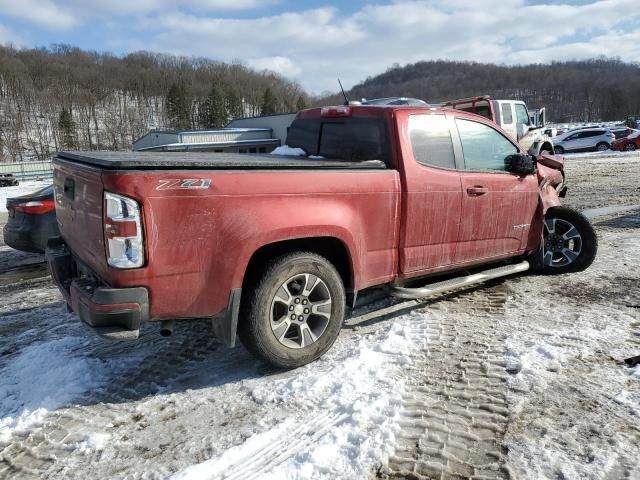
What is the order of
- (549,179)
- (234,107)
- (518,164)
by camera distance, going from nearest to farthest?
(518,164), (549,179), (234,107)

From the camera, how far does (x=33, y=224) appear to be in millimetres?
7281

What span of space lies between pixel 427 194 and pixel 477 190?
681mm

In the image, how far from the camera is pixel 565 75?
525ft

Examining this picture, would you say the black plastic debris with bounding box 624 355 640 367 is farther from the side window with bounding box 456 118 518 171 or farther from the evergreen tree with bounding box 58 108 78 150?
the evergreen tree with bounding box 58 108 78 150

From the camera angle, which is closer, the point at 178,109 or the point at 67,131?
the point at 67,131

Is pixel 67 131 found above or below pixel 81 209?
above

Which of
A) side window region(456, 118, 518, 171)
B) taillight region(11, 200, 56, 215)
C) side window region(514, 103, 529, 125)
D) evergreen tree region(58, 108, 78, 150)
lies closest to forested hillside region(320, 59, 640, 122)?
evergreen tree region(58, 108, 78, 150)

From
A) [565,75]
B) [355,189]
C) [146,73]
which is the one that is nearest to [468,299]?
[355,189]

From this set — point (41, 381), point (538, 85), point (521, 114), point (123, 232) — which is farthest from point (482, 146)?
point (538, 85)

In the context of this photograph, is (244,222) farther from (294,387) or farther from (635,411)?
(635,411)

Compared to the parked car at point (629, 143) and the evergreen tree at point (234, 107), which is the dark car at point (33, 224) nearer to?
the parked car at point (629, 143)

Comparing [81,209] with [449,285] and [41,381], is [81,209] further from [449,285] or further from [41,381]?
[449,285]

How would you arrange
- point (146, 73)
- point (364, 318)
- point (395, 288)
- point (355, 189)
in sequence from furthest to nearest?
point (146, 73) < point (364, 318) < point (395, 288) < point (355, 189)

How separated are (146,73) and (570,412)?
135 metres
